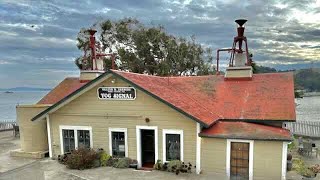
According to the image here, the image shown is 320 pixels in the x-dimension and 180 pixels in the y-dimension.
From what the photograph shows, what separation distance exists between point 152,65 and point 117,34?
5.32 m

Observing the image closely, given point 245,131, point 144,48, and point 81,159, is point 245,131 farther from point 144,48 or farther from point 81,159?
point 144,48

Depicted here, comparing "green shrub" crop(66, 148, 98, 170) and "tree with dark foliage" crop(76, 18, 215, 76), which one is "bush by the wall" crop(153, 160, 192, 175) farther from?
"tree with dark foliage" crop(76, 18, 215, 76)

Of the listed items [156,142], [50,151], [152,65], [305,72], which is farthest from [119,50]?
[305,72]

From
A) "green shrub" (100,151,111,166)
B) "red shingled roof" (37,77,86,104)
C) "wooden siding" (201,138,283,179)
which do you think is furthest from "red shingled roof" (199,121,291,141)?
"red shingled roof" (37,77,86,104)

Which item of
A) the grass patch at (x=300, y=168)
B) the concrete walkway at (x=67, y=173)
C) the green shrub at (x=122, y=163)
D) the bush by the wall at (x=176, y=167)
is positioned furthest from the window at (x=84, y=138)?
the grass patch at (x=300, y=168)

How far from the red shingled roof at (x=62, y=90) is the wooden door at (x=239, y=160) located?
37.3ft

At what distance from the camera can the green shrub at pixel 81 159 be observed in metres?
13.9

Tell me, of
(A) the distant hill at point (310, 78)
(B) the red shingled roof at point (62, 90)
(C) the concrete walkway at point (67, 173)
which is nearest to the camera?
(C) the concrete walkway at point (67, 173)

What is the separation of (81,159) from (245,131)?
24.9 ft

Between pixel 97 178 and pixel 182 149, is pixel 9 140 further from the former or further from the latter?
pixel 182 149

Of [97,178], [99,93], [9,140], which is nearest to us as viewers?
[97,178]

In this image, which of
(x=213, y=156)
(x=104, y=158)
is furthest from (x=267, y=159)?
(x=104, y=158)

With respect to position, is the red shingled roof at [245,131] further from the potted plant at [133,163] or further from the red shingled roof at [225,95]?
the potted plant at [133,163]

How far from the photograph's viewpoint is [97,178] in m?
12.5
